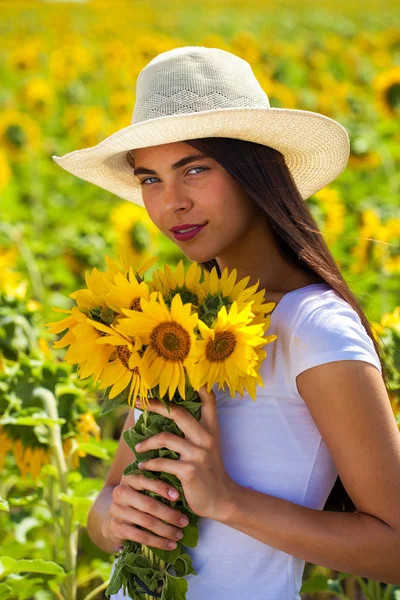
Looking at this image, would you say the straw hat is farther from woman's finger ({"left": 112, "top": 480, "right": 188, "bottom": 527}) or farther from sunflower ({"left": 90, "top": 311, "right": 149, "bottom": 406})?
woman's finger ({"left": 112, "top": 480, "right": 188, "bottom": 527})

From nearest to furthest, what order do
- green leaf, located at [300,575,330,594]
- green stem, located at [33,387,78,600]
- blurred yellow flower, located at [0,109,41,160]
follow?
green stem, located at [33,387,78,600], green leaf, located at [300,575,330,594], blurred yellow flower, located at [0,109,41,160]

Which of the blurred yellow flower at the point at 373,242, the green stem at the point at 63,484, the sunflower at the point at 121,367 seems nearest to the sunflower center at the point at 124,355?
the sunflower at the point at 121,367

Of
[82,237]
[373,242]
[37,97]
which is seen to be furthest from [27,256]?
[37,97]

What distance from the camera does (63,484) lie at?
1853 millimetres

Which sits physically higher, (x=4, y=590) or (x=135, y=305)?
(x=135, y=305)

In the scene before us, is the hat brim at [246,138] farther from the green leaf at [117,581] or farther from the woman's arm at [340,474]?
the green leaf at [117,581]

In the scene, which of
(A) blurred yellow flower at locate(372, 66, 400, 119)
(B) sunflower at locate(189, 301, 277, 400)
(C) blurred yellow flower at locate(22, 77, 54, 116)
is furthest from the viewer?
(C) blurred yellow flower at locate(22, 77, 54, 116)

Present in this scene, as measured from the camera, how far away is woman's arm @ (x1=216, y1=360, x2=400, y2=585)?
1.21 m

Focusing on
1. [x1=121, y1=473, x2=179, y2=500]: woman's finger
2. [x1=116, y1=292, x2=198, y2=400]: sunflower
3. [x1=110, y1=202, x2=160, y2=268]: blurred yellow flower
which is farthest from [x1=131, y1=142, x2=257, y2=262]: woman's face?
[x1=110, y1=202, x2=160, y2=268]: blurred yellow flower

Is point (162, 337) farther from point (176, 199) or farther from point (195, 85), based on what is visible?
point (195, 85)

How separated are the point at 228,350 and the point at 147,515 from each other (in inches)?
11.8

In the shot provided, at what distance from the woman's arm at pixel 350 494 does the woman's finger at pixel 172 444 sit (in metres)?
0.09

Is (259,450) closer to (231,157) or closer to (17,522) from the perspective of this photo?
(231,157)

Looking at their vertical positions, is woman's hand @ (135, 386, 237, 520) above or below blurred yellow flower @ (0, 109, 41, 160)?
below
